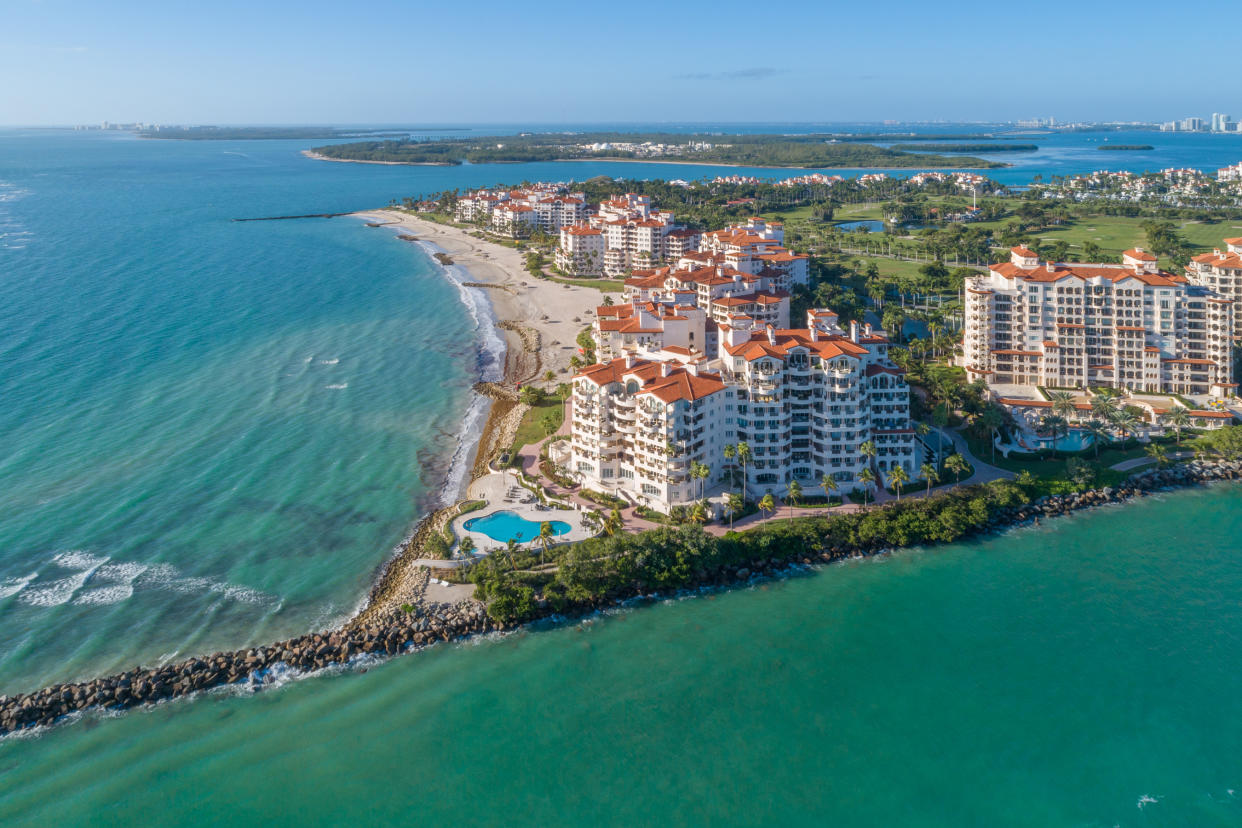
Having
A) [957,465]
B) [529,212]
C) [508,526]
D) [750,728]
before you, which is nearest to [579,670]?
[750,728]

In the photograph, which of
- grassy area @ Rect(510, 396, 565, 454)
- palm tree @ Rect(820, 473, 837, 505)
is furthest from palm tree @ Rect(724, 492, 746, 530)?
grassy area @ Rect(510, 396, 565, 454)

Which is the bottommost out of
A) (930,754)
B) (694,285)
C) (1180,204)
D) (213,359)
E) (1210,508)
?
(930,754)

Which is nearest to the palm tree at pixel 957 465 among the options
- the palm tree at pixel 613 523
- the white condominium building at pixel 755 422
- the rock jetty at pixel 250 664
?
the white condominium building at pixel 755 422

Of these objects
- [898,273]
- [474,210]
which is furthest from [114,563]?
[474,210]

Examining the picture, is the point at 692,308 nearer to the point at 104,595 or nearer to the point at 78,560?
the point at 104,595

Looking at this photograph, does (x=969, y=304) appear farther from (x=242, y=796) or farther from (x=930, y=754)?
(x=242, y=796)

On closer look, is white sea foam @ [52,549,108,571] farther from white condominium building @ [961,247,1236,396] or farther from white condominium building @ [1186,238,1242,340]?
white condominium building @ [1186,238,1242,340]

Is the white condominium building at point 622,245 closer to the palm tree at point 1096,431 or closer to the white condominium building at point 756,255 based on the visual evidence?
the white condominium building at point 756,255

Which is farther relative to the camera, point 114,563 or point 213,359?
point 213,359
